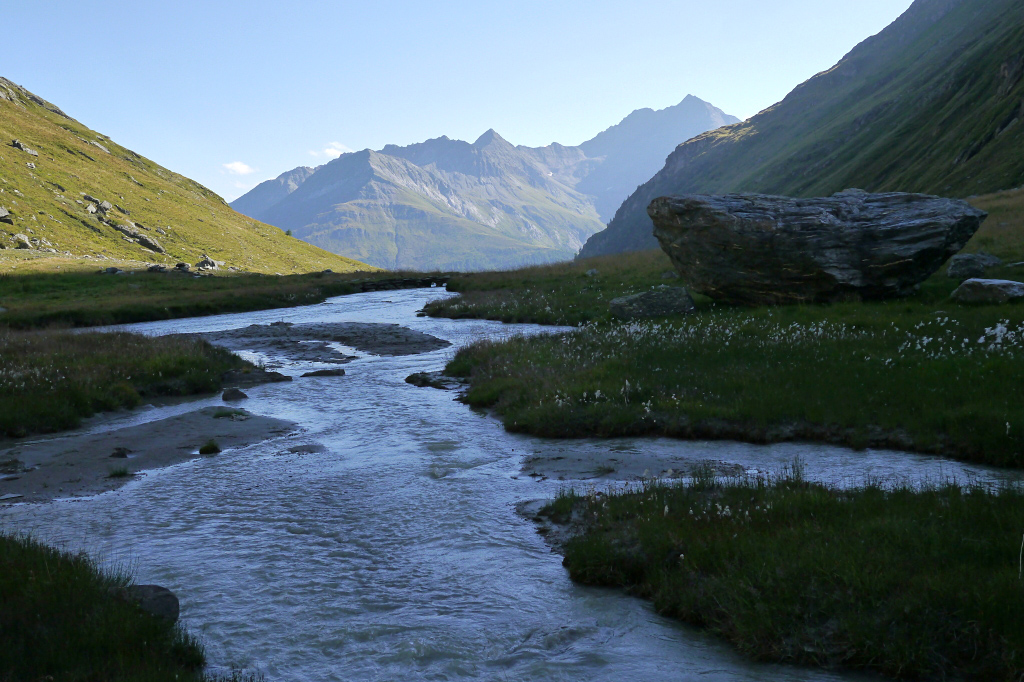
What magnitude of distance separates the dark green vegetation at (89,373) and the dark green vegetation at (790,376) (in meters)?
9.20

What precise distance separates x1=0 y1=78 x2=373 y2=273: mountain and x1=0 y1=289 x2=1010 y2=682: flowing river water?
7252 centimetres

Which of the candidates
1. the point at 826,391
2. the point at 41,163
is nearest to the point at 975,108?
the point at 826,391

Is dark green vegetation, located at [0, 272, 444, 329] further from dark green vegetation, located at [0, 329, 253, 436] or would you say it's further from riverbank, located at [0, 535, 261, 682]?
riverbank, located at [0, 535, 261, 682]

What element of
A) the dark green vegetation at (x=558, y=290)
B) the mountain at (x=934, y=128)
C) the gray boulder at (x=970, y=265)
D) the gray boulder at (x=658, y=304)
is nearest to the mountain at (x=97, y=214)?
the dark green vegetation at (x=558, y=290)

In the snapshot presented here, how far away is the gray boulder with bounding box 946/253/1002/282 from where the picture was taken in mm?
24469

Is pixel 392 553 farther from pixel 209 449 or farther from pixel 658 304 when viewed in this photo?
pixel 658 304

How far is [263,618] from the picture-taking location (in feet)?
24.6

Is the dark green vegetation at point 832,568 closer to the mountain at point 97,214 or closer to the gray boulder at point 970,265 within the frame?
the gray boulder at point 970,265

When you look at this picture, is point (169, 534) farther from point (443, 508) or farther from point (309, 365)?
point (309, 365)

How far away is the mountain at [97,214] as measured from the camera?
92812mm

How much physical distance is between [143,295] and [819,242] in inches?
2007

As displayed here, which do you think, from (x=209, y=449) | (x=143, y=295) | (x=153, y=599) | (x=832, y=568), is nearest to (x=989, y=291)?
(x=832, y=568)

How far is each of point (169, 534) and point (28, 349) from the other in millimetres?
18709

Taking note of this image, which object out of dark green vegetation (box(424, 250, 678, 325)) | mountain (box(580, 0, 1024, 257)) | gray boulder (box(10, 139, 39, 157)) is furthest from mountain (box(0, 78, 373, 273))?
mountain (box(580, 0, 1024, 257))
